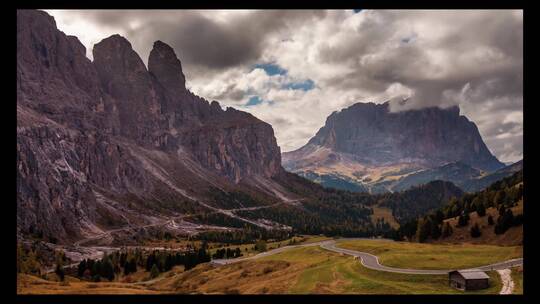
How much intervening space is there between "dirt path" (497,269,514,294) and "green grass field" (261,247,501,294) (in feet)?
2.64

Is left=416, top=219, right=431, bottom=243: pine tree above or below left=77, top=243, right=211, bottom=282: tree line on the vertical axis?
above

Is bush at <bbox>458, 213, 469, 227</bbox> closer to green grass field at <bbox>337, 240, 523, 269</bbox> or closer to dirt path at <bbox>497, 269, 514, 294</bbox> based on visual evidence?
green grass field at <bbox>337, 240, 523, 269</bbox>

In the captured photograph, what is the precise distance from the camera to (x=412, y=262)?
93.4 meters

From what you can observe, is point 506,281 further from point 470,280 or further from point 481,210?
point 481,210

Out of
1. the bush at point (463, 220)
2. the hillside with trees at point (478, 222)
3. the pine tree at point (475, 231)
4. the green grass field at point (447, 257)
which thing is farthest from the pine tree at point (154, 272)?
the bush at point (463, 220)

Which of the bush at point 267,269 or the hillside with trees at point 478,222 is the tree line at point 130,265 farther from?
the hillside with trees at point 478,222

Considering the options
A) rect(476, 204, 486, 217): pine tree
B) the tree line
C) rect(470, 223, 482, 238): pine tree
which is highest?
rect(476, 204, 486, 217): pine tree

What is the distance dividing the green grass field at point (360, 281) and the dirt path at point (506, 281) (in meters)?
0.80

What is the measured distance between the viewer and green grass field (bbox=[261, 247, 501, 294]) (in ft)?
240

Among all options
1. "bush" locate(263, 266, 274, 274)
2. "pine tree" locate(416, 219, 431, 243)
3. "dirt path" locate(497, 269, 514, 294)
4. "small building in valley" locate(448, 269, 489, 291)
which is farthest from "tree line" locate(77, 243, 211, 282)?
"dirt path" locate(497, 269, 514, 294)

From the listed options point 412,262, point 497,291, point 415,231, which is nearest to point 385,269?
point 412,262
